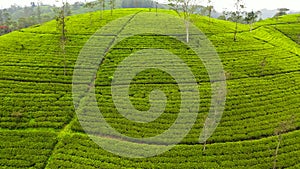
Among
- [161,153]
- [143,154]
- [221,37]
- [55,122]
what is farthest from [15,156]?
[221,37]

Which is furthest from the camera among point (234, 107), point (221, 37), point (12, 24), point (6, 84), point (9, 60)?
point (12, 24)

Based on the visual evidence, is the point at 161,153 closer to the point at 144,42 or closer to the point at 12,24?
the point at 144,42

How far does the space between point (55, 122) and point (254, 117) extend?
2789 centimetres

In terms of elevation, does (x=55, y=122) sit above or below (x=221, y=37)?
below

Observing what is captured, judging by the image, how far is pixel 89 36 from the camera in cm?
6906

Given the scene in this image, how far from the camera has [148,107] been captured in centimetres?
3947

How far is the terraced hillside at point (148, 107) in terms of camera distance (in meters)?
30.4

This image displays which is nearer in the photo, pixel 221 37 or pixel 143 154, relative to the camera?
pixel 143 154

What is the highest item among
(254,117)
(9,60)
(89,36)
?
(89,36)

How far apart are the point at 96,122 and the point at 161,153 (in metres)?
10.4

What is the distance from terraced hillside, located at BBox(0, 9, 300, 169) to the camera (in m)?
30.4

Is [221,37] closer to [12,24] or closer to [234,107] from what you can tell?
[234,107]

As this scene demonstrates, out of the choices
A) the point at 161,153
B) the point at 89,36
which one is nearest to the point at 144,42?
the point at 89,36

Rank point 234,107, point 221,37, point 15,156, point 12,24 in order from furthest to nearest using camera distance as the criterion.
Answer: point 12,24 < point 221,37 < point 234,107 < point 15,156
